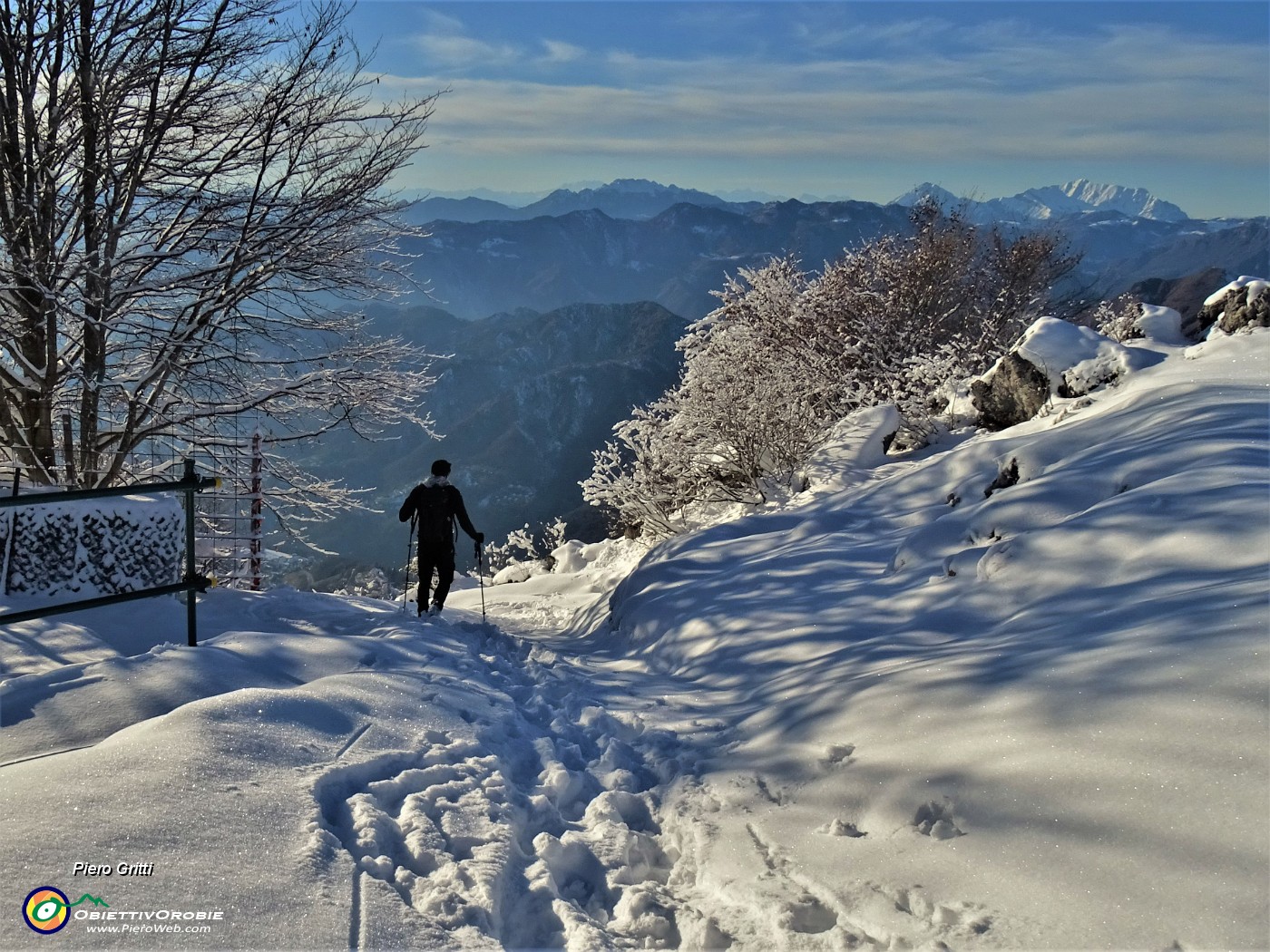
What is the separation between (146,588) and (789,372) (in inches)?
532

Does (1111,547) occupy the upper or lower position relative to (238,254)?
lower

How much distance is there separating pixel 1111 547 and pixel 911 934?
117 inches

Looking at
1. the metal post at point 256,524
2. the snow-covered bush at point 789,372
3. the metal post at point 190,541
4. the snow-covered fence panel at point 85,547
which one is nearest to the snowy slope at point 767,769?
the metal post at point 190,541

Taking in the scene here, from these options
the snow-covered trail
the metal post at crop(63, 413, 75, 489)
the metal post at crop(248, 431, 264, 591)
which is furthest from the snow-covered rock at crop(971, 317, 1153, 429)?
the metal post at crop(63, 413, 75, 489)

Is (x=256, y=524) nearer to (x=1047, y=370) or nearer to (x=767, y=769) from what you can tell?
(x=767, y=769)

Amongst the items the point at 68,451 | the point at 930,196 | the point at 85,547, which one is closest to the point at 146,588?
the point at 85,547

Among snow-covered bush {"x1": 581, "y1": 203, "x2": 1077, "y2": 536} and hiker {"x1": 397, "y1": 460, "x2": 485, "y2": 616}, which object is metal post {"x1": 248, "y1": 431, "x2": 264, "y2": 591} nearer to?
hiker {"x1": 397, "y1": 460, "x2": 485, "y2": 616}

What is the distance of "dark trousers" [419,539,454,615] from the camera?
9438mm

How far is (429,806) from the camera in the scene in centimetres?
353

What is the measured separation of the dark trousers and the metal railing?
143 inches

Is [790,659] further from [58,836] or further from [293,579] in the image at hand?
[293,579]

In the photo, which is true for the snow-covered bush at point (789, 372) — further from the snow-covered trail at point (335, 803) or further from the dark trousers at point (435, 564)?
the snow-covered trail at point (335, 803)

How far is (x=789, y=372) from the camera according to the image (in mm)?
16953

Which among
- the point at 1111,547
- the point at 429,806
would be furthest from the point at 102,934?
the point at 1111,547
